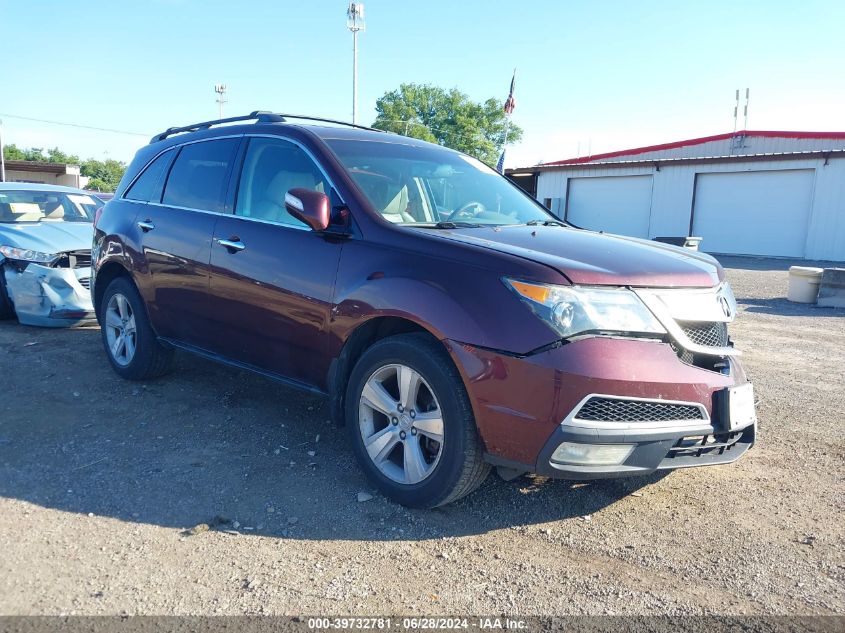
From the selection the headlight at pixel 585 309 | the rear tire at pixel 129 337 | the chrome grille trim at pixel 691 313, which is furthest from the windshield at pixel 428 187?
the rear tire at pixel 129 337

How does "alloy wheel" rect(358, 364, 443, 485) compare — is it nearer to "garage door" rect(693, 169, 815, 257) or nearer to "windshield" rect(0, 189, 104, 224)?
"windshield" rect(0, 189, 104, 224)

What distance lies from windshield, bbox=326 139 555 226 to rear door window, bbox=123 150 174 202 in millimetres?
A: 1888

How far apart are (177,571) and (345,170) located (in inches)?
88.6

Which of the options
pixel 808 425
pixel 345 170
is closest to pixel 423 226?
pixel 345 170

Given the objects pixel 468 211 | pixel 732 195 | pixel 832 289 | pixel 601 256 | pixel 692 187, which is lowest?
pixel 832 289

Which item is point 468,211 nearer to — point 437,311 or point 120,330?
point 437,311

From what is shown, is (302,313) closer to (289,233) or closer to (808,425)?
(289,233)

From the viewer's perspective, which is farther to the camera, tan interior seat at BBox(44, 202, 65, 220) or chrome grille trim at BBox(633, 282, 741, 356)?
tan interior seat at BBox(44, 202, 65, 220)

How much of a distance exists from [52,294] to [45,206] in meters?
1.89

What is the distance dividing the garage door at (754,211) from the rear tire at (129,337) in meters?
23.8

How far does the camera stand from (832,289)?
11047 mm

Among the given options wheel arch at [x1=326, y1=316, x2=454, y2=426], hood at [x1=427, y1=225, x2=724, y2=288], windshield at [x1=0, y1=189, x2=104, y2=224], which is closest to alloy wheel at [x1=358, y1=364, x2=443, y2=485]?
wheel arch at [x1=326, y1=316, x2=454, y2=426]

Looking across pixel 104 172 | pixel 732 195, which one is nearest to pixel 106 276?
pixel 732 195

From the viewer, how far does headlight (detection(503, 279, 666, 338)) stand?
276 cm
